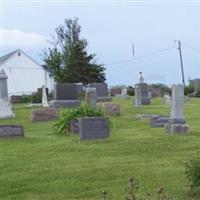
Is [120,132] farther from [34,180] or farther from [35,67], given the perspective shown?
[35,67]

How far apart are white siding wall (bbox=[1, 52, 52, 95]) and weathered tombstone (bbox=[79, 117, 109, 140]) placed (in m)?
58.8

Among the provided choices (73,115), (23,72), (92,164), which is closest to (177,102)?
(73,115)

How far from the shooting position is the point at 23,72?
73500 mm

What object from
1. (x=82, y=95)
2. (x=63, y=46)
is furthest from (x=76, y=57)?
(x=82, y=95)

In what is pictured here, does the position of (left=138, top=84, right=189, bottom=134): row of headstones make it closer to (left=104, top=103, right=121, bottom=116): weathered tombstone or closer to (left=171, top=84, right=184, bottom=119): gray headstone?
(left=171, top=84, right=184, bottom=119): gray headstone

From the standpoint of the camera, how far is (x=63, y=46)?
67.7m

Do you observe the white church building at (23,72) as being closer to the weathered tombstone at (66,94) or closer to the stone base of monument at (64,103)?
the weathered tombstone at (66,94)

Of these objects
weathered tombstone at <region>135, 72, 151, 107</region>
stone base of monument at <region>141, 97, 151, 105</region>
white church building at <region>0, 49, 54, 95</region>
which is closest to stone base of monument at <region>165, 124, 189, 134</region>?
weathered tombstone at <region>135, 72, 151, 107</region>

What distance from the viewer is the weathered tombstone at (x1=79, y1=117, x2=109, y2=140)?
1341 cm

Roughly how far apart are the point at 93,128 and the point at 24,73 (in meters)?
60.5

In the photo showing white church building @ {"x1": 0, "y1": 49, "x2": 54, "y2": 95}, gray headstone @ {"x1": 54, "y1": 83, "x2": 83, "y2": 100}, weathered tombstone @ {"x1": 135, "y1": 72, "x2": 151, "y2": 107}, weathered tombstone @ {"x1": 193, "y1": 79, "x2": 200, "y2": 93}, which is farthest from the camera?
white church building @ {"x1": 0, "y1": 49, "x2": 54, "y2": 95}

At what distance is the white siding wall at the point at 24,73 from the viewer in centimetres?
7250

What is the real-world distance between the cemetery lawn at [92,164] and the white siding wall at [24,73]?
58290 mm

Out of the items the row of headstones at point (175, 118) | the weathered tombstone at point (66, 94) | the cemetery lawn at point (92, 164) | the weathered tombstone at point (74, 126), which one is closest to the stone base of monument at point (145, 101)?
the weathered tombstone at point (66, 94)
